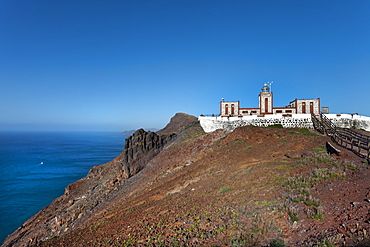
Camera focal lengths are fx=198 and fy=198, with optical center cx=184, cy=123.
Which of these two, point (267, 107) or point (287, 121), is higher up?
point (267, 107)

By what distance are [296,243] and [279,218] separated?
155 centimetres

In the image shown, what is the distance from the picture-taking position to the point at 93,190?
32281 mm

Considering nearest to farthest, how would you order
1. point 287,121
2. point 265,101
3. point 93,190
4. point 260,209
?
point 260,209, point 287,121, point 93,190, point 265,101

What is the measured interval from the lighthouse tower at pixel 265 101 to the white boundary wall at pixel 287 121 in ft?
16.4

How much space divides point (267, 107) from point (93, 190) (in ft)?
109

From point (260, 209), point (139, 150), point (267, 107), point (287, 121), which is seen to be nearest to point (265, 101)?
point (267, 107)

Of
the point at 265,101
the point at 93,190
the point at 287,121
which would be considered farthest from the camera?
the point at 265,101

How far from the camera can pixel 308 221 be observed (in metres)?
6.95

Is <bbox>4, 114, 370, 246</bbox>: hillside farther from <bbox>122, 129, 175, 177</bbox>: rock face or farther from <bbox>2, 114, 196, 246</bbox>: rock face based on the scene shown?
<bbox>122, 129, 175, 177</bbox>: rock face

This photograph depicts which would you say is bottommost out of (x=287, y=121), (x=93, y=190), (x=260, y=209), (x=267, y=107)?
(x=93, y=190)

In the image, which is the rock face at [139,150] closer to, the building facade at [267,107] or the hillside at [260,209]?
the building facade at [267,107]

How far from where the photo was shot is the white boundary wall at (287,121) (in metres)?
Result: 29.8

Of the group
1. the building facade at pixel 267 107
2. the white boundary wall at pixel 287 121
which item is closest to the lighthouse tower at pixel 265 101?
the building facade at pixel 267 107

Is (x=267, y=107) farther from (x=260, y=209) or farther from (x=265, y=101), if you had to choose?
(x=260, y=209)
